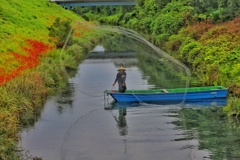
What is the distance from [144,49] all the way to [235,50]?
3100 cm

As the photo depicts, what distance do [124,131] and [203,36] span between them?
23709 millimetres

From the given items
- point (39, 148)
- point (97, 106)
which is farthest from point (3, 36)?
point (39, 148)

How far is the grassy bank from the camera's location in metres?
22.6

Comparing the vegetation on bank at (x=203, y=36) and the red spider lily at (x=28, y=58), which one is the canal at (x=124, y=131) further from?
the red spider lily at (x=28, y=58)

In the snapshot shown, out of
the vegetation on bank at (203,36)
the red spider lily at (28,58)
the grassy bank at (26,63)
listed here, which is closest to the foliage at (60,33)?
the grassy bank at (26,63)

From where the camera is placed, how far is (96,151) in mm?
20422

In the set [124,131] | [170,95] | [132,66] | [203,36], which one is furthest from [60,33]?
[124,131]

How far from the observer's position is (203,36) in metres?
44.5

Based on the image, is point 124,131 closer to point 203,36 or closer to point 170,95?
point 170,95

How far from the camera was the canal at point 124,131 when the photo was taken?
20016 millimetres

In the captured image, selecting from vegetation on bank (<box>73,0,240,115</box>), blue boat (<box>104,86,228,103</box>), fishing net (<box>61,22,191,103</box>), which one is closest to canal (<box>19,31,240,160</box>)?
blue boat (<box>104,86,228,103</box>)

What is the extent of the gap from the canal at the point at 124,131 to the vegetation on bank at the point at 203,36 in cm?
292

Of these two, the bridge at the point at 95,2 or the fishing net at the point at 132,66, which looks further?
the bridge at the point at 95,2

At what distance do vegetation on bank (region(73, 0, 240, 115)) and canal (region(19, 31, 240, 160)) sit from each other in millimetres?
2922
